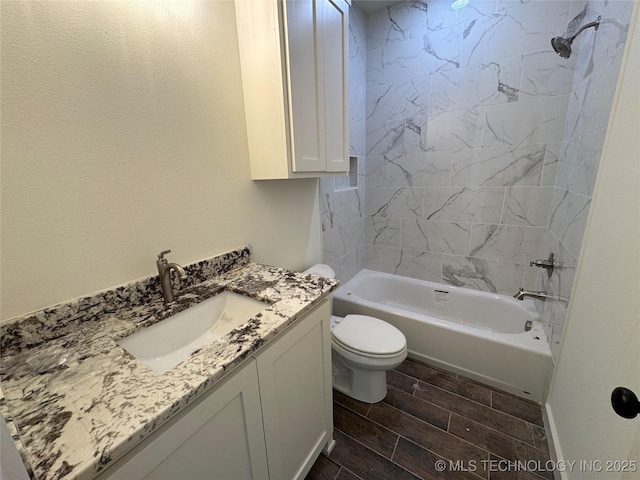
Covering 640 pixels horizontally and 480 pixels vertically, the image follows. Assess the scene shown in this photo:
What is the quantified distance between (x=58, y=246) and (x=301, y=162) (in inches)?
35.2

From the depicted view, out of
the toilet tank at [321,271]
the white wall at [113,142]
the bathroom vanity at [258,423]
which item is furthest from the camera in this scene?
the toilet tank at [321,271]

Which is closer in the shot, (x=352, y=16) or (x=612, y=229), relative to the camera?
(x=612, y=229)

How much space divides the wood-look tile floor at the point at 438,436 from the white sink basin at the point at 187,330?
2.74ft

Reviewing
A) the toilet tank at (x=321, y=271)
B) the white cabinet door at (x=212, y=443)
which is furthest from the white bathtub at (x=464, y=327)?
the white cabinet door at (x=212, y=443)

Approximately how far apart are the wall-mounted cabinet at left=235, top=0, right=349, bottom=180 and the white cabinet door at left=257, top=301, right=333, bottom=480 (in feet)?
2.33

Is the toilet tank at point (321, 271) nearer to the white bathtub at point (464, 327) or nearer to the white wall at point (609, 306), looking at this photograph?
the white bathtub at point (464, 327)

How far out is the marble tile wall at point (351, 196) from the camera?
199 centimetres

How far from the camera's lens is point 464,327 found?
172 centimetres

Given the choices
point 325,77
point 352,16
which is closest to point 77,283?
point 325,77

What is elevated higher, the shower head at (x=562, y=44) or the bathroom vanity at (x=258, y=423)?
the shower head at (x=562, y=44)

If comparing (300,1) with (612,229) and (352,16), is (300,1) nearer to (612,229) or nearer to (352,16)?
(352,16)

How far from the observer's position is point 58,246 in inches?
29.6

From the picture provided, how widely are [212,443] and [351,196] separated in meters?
1.93

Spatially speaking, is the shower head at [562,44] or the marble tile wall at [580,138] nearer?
the marble tile wall at [580,138]
